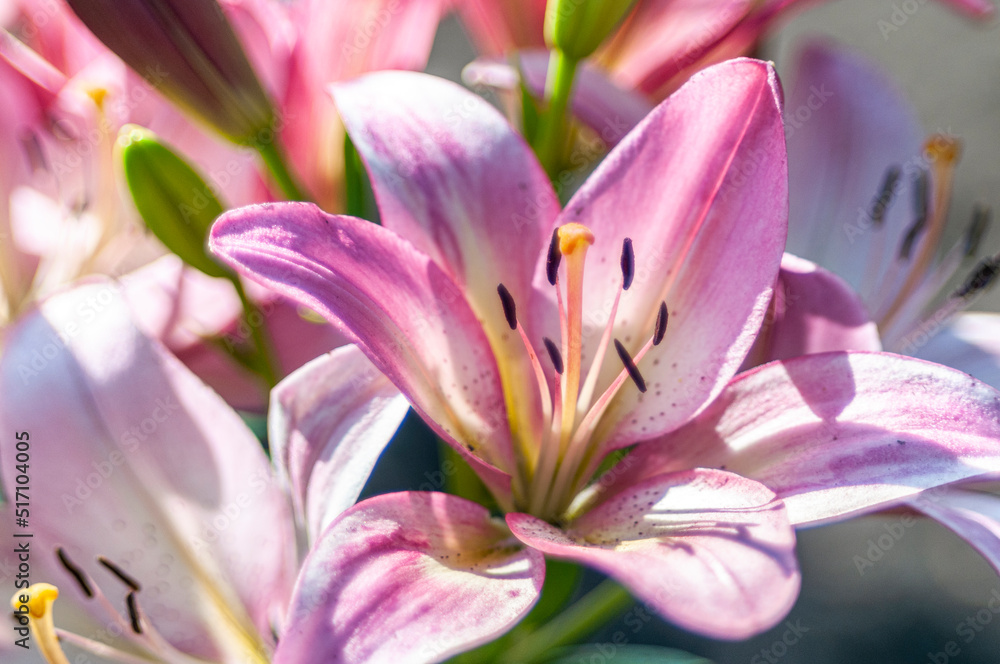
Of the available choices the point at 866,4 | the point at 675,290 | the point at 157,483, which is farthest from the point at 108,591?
the point at 866,4

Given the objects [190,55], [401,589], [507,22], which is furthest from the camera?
[507,22]

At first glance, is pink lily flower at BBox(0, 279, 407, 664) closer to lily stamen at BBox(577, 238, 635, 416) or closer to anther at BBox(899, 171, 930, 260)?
lily stamen at BBox(577, 238, 635, 416)

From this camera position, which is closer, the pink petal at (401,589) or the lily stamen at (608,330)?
the pink petal at (401,589)

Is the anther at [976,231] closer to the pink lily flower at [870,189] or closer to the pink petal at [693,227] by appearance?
the pink lily flower at [870,189]

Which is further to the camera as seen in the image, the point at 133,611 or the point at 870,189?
the point at 870,189

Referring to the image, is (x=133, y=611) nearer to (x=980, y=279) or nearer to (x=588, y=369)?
(x=588, y=369)

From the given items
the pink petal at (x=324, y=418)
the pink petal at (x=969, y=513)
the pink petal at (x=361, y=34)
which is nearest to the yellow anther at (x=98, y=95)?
the pink petal at (x=361, y=34)

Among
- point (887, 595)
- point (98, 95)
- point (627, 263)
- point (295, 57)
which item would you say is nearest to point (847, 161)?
point (627, 263)
